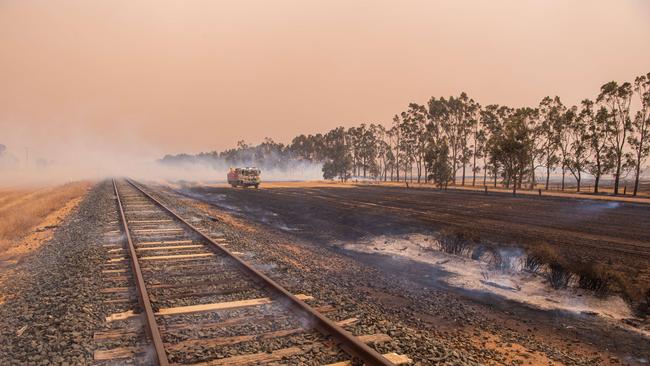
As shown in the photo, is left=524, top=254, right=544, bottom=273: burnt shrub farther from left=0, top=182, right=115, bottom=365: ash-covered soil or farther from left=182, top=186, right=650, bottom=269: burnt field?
left=0, top=182, right=115, bottom=365: ash-covered soil

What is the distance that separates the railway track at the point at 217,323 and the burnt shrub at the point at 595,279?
696 cm

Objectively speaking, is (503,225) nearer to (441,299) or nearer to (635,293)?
(635,293)

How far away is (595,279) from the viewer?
9930mm

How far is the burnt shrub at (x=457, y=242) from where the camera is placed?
1447cm

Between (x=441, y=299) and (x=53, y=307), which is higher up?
(x=53, y=307)

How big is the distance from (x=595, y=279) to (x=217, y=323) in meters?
8.94

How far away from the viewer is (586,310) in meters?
8.57

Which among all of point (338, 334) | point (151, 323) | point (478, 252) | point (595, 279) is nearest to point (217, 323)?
point (151, 323)

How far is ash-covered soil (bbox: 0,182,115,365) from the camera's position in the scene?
5137mm

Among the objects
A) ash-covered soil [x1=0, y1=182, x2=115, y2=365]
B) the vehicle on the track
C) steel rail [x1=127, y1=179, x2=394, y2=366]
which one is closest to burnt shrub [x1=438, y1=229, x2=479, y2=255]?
steel rail [x1=127, y1=179, x2=394, y2=366]

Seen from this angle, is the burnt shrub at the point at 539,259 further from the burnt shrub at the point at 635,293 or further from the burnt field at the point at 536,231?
the burnt shrub at the point at 635,293

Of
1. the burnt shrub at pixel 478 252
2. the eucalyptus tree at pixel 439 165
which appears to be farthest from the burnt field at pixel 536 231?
the eucalyptus tree at pixel 439 165

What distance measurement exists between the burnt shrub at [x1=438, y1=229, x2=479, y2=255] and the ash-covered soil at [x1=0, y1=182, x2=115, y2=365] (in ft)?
35.4

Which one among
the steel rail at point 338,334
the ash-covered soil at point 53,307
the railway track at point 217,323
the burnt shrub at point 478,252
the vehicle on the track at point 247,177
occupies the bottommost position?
the burnt shrub at point 478,252
